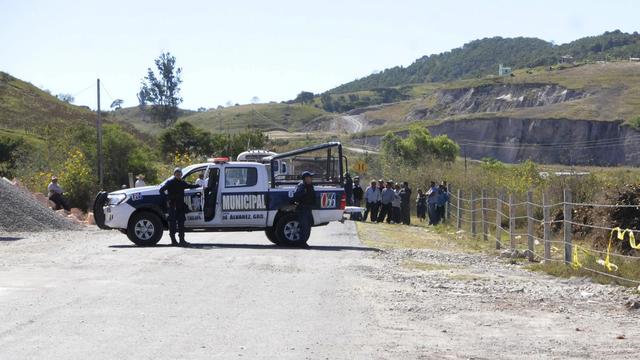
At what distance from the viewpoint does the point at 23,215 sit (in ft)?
84.5

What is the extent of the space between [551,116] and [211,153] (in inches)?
2642

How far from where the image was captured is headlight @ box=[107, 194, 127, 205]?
21.2m

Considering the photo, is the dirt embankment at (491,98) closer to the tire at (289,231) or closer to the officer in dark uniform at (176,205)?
the tire at (289,231)

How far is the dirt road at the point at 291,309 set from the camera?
29.4ft

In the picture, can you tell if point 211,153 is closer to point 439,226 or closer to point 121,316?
point 439,226

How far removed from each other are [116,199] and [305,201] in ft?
13.8

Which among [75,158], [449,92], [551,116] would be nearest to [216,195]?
[75,158]

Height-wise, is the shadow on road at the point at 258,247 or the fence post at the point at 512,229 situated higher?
the fence post at the point at 512,229

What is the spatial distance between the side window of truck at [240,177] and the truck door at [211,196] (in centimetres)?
23

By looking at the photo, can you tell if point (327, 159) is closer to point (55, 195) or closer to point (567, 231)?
point (567, 231)

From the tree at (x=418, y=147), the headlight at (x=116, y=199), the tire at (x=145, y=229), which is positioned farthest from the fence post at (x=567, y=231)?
the tree at (x=418, y=147)

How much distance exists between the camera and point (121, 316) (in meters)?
10.4

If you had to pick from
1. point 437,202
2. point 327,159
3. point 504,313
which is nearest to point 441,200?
point 437,202

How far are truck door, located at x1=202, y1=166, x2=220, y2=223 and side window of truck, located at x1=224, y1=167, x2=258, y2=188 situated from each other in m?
0.23
